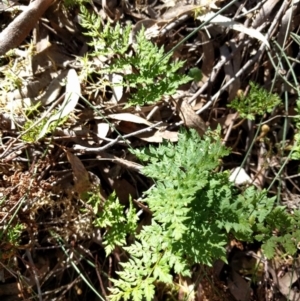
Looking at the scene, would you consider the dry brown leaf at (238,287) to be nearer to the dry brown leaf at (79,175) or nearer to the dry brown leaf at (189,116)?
the dry brown leaf at (189,116)

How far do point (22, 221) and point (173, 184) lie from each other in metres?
0.79

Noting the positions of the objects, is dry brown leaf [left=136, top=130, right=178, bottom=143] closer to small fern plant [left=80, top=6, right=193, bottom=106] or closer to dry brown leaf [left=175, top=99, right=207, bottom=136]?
dry brown leaf [left=175, top=99, right=207, bottom=136]

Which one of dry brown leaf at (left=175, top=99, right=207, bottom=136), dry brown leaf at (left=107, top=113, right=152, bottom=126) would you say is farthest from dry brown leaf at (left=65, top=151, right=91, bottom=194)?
dry brown leaf at (left=175, top=99, right=207, bottom=136)

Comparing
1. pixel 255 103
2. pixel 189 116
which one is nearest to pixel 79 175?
pixel 189 116

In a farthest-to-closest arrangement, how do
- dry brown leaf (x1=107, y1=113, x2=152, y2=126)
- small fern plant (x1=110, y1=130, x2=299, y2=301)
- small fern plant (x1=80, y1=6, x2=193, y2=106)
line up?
1. dry brown leaf (x1=107, y1=113, x2=152, y2=126)
2. small fern plant (x1=80, y1=6, x2=193, y2=106)
3. small fern plant (x1=110, y1=130, x2=299, y2=301)

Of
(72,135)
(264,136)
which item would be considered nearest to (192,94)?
(264,136)

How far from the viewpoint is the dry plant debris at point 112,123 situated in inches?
87.4

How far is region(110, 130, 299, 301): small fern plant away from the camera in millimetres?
1763

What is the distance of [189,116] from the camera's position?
2.26 meters

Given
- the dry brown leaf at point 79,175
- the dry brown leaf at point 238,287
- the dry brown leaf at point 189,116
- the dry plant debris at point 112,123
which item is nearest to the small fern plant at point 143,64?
the dry plant debris at point 112,123

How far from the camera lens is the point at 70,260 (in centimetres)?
224

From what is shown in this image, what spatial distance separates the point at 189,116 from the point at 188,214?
59 cm

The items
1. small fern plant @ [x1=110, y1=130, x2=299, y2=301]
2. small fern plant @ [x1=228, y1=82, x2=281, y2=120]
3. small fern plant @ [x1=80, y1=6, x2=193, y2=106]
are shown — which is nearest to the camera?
small fern plant @ [x1=110, y1=130, x2=299, y2=301]

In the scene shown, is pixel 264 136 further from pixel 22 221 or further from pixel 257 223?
pixel 22 221
